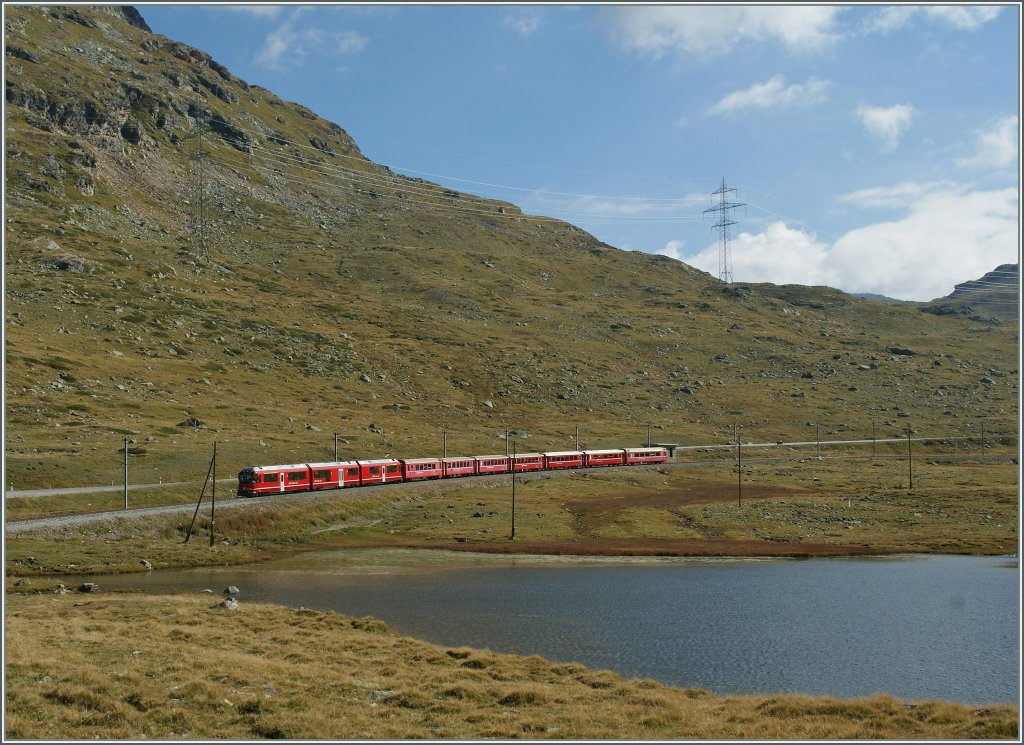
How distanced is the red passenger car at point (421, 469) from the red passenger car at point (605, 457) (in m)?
30.3

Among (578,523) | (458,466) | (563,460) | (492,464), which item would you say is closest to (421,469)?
(458,466)

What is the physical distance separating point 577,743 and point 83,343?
14740 cm

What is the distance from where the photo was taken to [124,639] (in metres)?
34.9

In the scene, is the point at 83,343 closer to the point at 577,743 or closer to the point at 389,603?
the point at 389,603

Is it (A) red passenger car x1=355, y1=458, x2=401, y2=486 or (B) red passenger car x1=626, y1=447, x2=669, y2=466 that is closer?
(A) red passenger car x1=355, y1=458, x2=401, y2=486

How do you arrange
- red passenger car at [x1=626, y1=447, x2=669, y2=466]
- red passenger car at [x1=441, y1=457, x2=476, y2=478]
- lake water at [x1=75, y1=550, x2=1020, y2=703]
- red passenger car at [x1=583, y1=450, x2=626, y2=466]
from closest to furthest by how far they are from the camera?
lake water at [x1=75, y1=550, x2=1020, y2=703] < red passenger car at [x1=441, y1=457, x2=476, y2=478] < red passenger car at [x1=583, y1=450, x2=626, y2=466] < red passenger car at [x1=626, y1=447, x2=669, y2=466]

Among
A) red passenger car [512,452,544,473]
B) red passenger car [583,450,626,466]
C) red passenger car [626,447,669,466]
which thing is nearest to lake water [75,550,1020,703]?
red passenger car [512,452,544,473]

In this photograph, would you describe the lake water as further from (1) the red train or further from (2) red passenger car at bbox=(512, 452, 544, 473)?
(2) red passenger car at bbox=(512, 452, 544, 473)

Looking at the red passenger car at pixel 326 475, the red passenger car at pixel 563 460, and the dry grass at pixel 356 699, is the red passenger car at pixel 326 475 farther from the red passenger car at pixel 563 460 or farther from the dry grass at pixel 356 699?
the dry grass at pixel 356 699

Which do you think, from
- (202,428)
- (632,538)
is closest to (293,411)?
(202,428)

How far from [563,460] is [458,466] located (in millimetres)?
21841

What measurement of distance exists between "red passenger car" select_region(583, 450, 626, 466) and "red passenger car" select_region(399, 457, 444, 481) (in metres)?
30.3

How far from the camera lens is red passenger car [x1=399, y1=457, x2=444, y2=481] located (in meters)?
105

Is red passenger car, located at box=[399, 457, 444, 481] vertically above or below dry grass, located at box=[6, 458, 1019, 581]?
above
